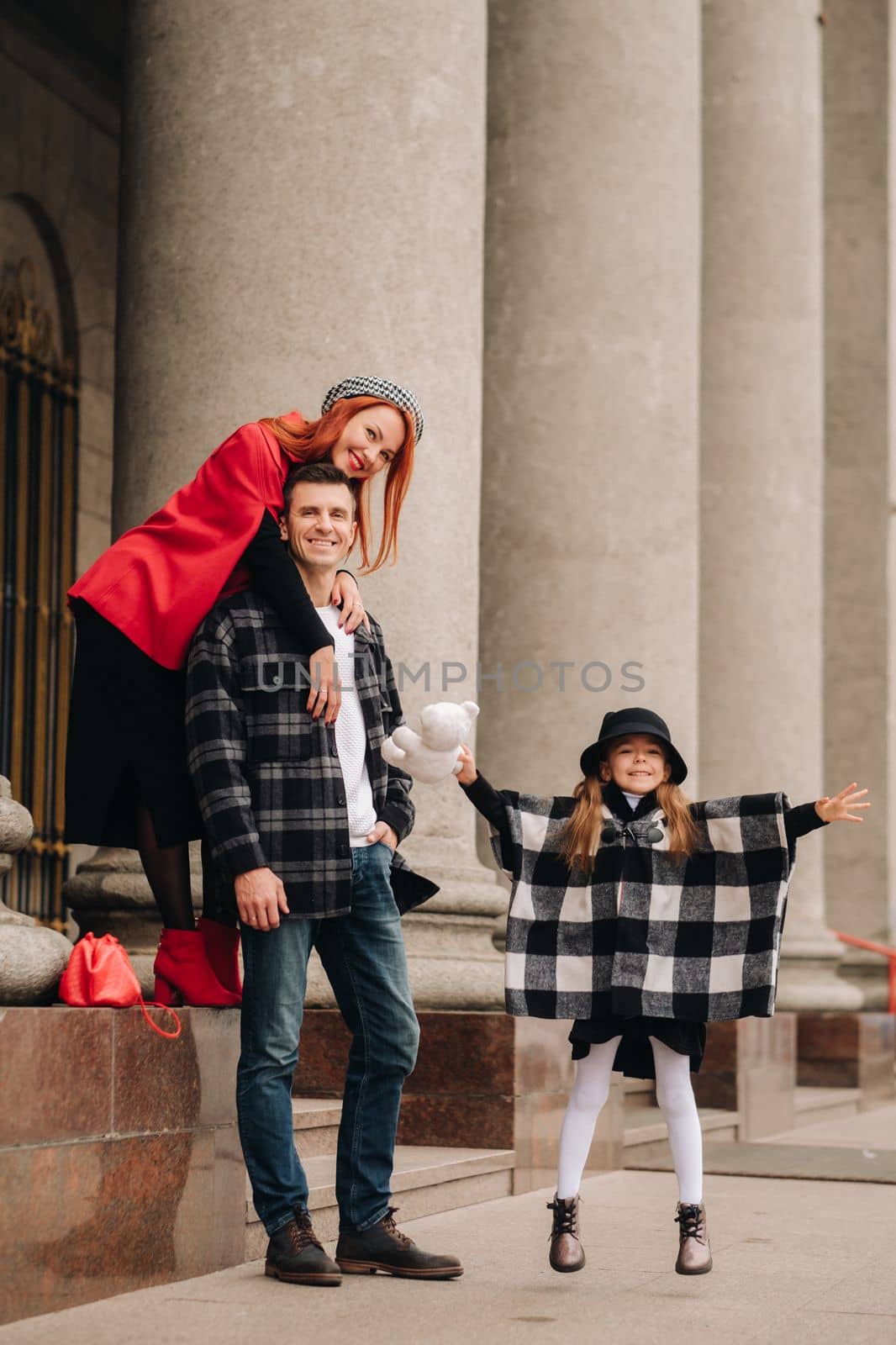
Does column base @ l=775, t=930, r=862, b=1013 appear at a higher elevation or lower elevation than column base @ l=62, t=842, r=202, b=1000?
lower

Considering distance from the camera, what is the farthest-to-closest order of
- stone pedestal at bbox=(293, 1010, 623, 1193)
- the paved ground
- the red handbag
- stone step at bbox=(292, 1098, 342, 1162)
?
1. stone pedestal at bbox=(293, 1010, 623, 1193)
2. stone step at bbox=(292, 1098, 342, 1162)
3. the red handbag
4. the paved ground

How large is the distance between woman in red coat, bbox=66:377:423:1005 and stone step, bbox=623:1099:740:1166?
4.05 meters

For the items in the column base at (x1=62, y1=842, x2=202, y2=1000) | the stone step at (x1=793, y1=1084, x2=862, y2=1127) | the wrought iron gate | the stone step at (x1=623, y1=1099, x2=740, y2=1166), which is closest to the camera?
the column base at (x1=62, y1=842, x2=202, y2=1000)

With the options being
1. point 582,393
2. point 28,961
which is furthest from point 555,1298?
point 582,393

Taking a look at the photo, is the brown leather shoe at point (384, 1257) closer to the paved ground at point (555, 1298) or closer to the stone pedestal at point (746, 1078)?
the paved ground at point (555, 1298)

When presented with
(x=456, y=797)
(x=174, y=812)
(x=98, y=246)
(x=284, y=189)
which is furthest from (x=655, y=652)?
(x=98, y=246)

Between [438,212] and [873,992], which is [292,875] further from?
[873,992]

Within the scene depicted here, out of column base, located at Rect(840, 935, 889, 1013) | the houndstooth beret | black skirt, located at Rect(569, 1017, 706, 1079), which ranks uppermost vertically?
the houndstooth beret

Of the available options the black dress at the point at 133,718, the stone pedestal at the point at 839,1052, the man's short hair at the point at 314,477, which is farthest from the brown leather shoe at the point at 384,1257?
the stone pedestal at the point at 839,1052

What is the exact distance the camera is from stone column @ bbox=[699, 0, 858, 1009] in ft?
47.6

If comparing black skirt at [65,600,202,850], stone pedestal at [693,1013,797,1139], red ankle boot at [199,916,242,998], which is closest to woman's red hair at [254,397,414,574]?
black skirt at [65,600,202,850]

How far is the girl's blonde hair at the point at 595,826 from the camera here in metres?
6.34

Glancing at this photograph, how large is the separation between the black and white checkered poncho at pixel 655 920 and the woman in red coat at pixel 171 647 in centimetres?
112

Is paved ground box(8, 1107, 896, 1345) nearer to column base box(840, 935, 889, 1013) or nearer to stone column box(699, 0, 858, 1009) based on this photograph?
stone column box(699, 0, 858, 1009)
